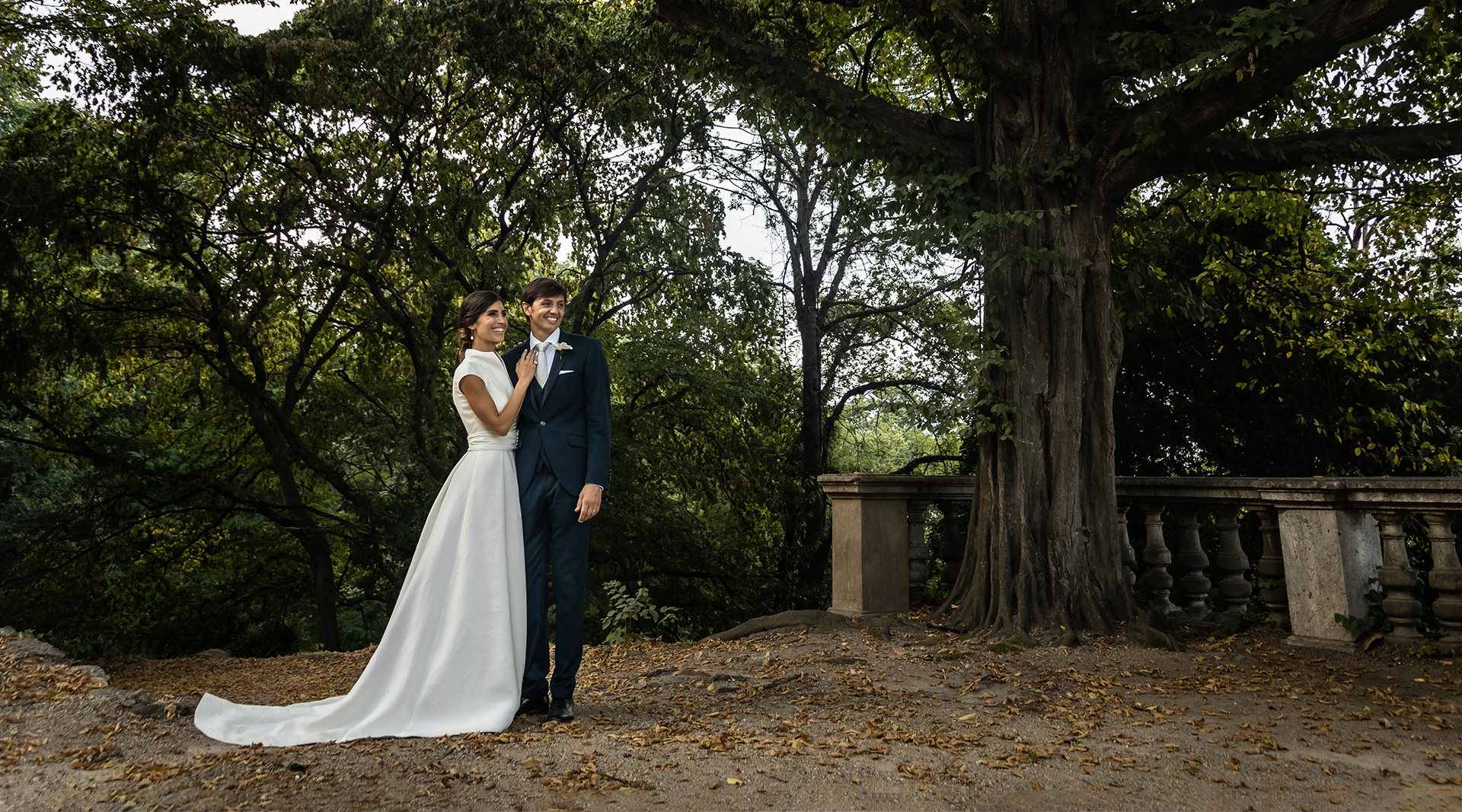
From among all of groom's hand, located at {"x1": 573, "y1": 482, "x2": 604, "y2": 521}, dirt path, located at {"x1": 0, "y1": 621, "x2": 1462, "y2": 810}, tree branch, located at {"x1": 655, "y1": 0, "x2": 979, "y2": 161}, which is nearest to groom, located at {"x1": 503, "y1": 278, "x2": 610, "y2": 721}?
groom's hand, located at {"x1": 573, "y1": 482, "x2": 604, "y2": 521}

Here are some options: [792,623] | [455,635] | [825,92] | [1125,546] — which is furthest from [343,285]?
[1125,546]

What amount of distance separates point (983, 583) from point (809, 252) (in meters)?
8.14

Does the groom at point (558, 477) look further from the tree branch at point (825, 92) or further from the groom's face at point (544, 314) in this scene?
the tree branch at point (825, 92)

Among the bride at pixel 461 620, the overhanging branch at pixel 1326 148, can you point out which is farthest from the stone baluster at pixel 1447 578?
the bride at pixel 461 620

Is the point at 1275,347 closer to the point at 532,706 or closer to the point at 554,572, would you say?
the point at 554,572

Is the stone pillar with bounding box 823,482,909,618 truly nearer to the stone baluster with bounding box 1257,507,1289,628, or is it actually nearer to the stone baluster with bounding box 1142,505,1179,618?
the stone baluster with bounding box 1142,505,1179,618

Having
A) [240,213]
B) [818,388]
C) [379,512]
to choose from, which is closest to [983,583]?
[818,388]

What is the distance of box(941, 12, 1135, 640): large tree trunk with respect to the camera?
6.54m

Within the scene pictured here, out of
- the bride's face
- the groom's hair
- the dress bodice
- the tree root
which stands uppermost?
the groom's hair

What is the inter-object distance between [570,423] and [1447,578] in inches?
209

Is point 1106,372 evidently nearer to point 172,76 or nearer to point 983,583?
point 983,583

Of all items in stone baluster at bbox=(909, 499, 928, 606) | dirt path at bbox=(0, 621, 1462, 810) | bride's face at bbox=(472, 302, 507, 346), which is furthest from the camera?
stone baluster at bbox=(909, 499, 928, 606)

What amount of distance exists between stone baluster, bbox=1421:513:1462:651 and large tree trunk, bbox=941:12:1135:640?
1779mm

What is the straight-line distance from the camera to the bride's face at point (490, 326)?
4.62 m
